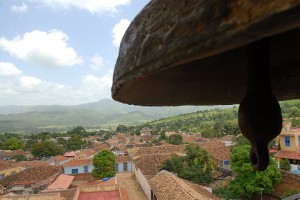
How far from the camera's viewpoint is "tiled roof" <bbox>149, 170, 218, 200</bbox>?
41.5ft

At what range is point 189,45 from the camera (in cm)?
67

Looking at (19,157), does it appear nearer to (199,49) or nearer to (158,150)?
(158,150)

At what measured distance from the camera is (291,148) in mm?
23312

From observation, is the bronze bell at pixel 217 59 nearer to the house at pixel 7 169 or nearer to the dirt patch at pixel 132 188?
the dirt patch at pixel 132 188

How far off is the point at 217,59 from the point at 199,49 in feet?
2.43

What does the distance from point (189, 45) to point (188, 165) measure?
23.1m

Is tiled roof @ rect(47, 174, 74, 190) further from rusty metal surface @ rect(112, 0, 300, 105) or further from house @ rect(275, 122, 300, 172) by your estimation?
rusty metal surface @ rect(112, 0, 300, 105)

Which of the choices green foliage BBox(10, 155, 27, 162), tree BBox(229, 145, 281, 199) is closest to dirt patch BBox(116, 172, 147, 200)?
tree BBox(229, 145, 281, 199)

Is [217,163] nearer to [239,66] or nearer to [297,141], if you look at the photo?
[297,141]

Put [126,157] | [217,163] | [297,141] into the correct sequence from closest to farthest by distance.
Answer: [297,141]
[217,163]
[126,157]

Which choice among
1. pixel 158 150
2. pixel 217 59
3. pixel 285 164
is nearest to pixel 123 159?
pixel 158 150

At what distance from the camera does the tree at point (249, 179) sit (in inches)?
640

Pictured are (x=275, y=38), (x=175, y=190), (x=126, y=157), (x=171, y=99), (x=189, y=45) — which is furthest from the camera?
(x=126, y=157)

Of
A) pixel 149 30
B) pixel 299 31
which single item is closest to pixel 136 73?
pixel 149 30
